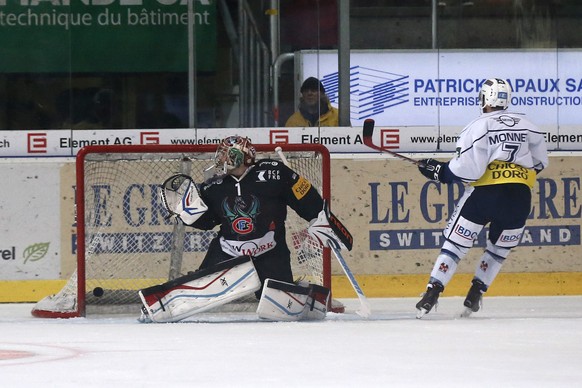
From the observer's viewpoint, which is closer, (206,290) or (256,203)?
(206,290)

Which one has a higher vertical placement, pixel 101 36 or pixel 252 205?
Result: pixel 101 36

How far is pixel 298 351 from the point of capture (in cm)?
581

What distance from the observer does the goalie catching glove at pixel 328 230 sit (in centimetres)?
765

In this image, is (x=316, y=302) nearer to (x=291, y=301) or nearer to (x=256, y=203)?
(x=291, y=301)

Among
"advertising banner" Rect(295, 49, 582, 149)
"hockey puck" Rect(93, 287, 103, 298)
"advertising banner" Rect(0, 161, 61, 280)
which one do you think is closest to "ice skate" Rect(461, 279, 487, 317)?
"hockey puck" Rect(93, 287, 103, 298)

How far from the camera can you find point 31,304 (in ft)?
30.6

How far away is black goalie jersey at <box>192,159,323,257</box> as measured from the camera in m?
7.62

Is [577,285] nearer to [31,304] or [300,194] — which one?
[300,194]

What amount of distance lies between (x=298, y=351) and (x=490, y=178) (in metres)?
2.28

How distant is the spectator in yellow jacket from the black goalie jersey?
8.42 feet

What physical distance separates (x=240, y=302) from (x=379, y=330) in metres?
1.36

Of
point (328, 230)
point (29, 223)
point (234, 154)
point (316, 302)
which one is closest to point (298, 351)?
point (316, 302)

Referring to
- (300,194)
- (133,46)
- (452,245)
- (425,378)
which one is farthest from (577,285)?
(425,378)

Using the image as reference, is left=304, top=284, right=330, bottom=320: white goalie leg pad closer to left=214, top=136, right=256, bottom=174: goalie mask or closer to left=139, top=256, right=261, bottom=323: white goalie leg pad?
left=139, top=256, right=261, bottom=323: white goalie leg pad
